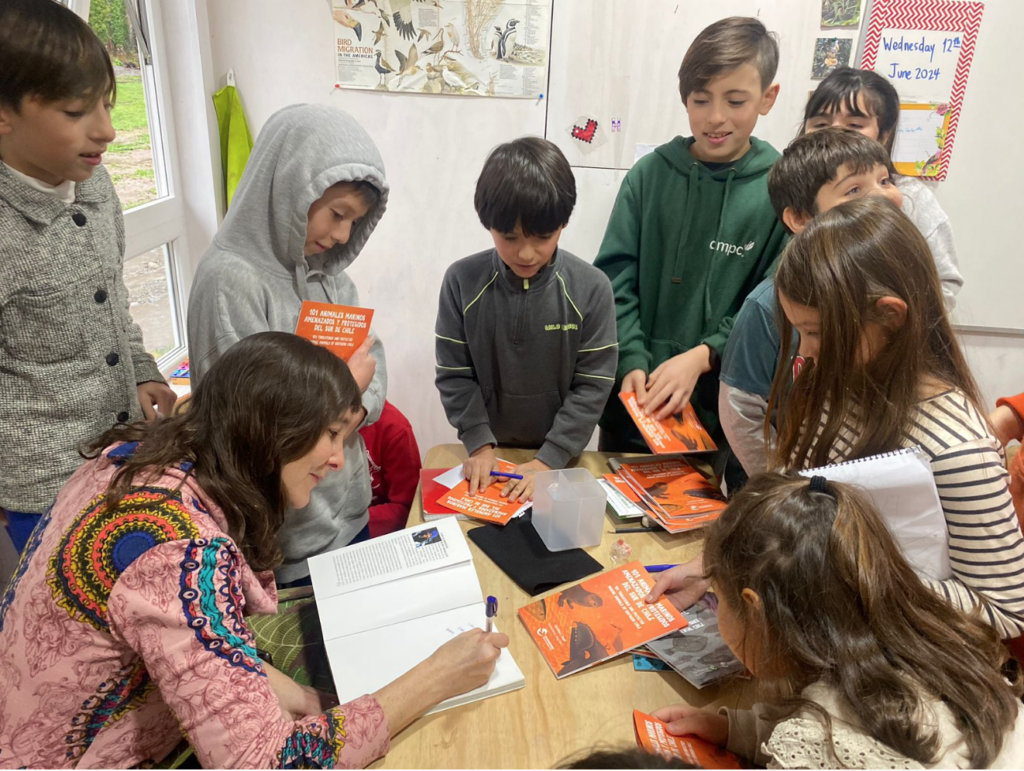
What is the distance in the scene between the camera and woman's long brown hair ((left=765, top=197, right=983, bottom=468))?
3.36 feet

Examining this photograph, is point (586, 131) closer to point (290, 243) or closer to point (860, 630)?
point (290, 243)

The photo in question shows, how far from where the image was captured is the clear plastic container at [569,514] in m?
1.28

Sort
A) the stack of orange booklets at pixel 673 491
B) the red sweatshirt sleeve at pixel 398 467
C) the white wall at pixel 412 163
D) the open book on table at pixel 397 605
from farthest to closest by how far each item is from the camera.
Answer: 1. the white wall at pixel 412 163
2. the red sweatshirt sleeve at pixel 398 467
3. the stack of orange booklets at pixel 673 491
4. the open book on table at pixel 397 605

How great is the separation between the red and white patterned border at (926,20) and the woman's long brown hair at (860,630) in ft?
7.23

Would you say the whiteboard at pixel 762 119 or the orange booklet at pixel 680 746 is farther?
the whiteboard at pixel 762 119

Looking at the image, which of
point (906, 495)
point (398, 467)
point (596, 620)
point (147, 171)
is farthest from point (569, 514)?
point (147, 171)

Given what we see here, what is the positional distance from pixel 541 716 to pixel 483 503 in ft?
1.77

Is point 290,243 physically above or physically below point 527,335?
above

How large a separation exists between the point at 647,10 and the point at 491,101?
0.63 m

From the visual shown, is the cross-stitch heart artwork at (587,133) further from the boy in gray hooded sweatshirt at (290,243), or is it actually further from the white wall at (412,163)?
the boy in gray hooded sweatshirt at (290,243)

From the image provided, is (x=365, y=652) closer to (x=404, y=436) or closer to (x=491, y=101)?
(x=404, y=436)

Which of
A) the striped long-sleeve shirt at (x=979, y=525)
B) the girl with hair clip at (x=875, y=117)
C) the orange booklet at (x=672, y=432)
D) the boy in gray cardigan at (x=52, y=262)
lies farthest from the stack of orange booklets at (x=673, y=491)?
the boy in gray cardigan at (x=52, y=262)

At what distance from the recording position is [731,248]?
1.82 m

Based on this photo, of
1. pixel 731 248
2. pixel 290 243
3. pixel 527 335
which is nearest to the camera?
pixel 290 243
